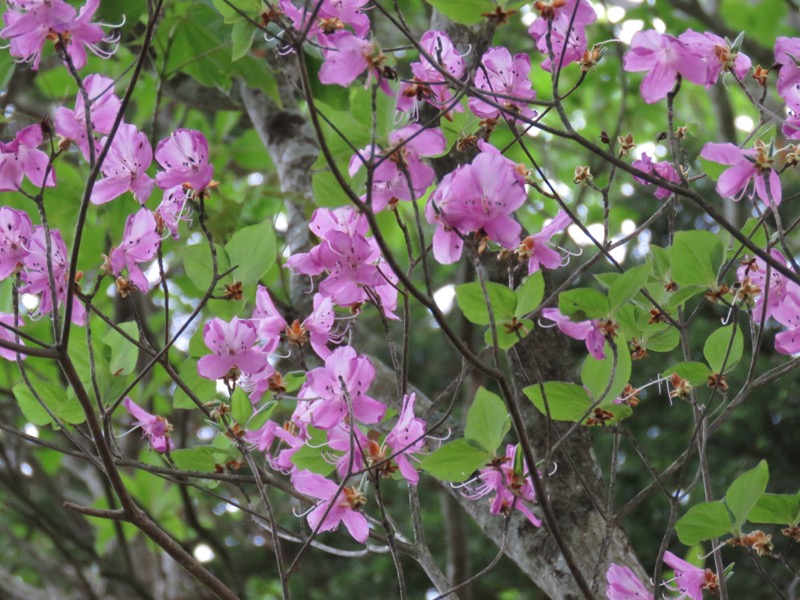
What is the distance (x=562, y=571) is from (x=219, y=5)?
0.86 meters

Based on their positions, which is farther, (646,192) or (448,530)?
(646,192)

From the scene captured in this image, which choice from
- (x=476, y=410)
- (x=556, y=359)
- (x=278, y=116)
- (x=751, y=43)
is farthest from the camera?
(x=751, y=43)

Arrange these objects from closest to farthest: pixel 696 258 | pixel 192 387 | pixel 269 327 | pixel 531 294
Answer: pixel 531 294 < pixel 696 258 < pixel 269 327 < pixel 192 387

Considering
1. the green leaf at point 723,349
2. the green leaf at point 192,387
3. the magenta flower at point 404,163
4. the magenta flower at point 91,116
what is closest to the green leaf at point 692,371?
the green leaf at point 723,349

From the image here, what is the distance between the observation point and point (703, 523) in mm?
900

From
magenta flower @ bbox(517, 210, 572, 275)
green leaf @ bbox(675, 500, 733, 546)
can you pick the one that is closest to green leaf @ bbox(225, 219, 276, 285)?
magenta flower @ bbox(517, 210, 572, 275)

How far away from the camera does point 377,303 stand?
1040mm

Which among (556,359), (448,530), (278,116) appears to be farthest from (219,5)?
(448,530)

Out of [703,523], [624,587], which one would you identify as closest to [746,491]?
[703,523]

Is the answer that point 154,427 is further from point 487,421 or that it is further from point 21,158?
point 487,421

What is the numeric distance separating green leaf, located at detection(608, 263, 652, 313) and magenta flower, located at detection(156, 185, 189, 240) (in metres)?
0.49

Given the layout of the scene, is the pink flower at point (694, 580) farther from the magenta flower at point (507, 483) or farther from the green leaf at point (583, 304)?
the green leaf at point (583, 304)

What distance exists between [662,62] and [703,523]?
1.58ft

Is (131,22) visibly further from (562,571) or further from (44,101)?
(44,101)
